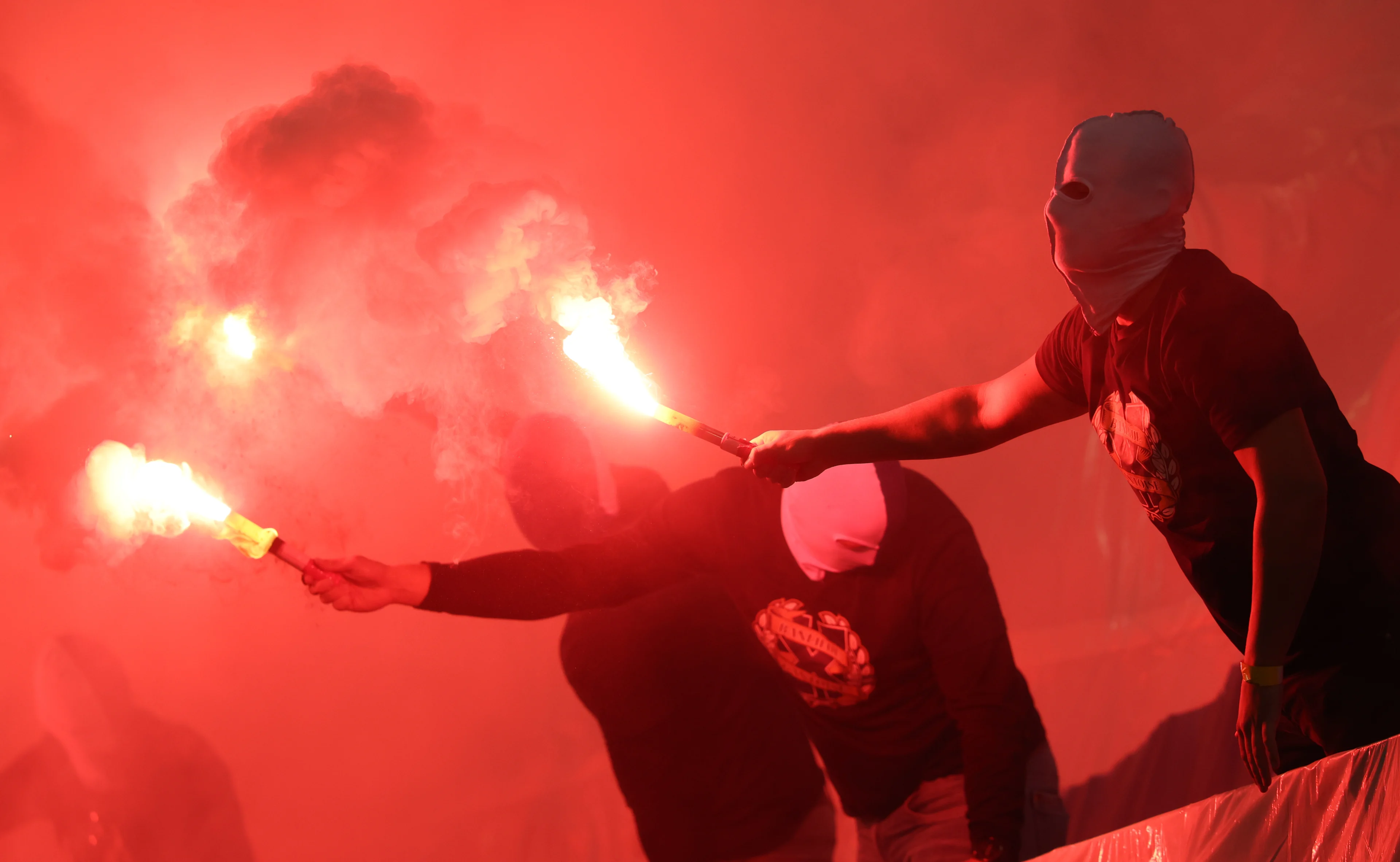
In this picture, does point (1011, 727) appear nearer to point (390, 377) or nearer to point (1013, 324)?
point (1013, 324)

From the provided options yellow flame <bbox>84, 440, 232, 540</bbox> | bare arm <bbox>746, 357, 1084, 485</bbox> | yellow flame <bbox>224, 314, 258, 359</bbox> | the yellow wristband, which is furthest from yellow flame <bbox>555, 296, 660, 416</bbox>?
the yellow wristband

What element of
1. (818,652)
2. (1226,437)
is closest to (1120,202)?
(1226,437)

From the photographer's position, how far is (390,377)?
6.44 ft

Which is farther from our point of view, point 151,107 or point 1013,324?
point 1013,324

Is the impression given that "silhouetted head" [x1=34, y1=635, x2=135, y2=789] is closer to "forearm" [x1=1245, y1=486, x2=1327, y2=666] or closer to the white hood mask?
the white hood mask

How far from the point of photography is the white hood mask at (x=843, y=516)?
1859 millimetres

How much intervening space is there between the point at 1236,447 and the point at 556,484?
135 centimetres

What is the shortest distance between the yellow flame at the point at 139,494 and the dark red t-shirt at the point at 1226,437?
1.69 meters

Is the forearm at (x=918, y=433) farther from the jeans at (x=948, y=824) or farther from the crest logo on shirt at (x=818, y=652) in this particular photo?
the jeans at (x=948, y=824)

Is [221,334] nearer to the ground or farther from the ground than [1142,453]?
farther from the ground

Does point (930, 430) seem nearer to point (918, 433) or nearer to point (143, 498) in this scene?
point (918, 433)

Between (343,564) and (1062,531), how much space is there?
5.51 ft

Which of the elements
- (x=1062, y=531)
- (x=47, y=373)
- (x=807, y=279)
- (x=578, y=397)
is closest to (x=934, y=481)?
(x=1062, y=531)

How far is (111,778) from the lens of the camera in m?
1.94
